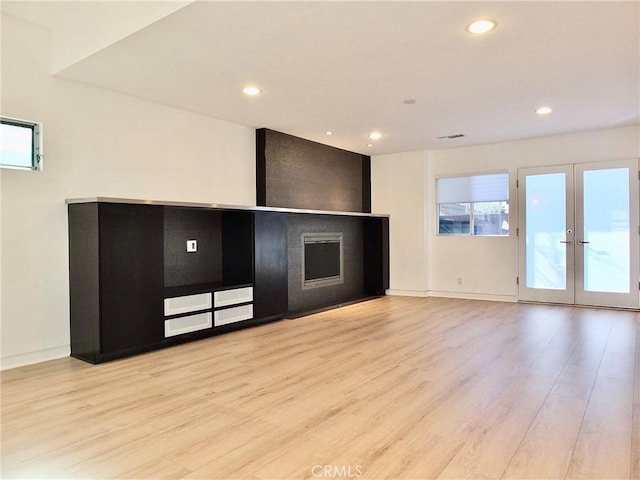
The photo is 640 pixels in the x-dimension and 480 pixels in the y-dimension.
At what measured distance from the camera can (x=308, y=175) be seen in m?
6.67

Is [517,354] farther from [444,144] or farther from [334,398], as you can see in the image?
[444,144]

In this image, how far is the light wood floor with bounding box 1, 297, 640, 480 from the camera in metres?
2.07

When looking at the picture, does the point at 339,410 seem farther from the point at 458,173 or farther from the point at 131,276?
the point at 458,173

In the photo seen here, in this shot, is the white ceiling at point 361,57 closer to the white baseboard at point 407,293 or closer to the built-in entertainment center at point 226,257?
the built-in entertainment center at point 226,257

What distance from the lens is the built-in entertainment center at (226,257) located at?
383 centimetres

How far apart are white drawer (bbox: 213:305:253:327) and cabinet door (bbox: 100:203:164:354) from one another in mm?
669

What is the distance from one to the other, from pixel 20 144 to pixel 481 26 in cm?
370

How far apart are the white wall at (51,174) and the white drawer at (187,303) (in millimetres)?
876

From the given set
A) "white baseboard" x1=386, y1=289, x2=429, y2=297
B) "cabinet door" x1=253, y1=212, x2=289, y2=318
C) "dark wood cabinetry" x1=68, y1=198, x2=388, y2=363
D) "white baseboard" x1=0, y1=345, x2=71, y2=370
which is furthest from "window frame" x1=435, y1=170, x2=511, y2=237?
"white baseboard" x1=0, y1=345, x2=71, y2=370

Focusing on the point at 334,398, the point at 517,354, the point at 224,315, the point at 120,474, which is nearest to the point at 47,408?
the point at 120,474

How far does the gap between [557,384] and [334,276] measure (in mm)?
4178

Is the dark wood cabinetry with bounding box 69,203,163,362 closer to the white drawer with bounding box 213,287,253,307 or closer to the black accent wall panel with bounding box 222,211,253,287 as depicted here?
the white drawer with bounding box 213,287,253,307

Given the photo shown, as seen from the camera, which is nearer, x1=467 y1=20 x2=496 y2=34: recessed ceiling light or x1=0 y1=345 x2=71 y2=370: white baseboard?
x1=467 y1=20 x2=496 y2=34: recessed ceiling light

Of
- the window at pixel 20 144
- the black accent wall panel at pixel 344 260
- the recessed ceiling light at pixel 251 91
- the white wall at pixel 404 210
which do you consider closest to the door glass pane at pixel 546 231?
the white wall at pixel 404 210
